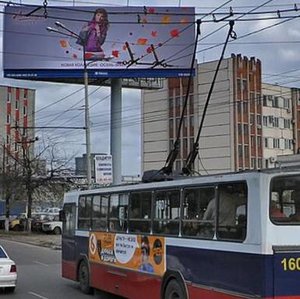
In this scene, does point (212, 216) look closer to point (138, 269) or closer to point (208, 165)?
point (138, 269)

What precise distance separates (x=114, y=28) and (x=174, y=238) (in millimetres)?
36575

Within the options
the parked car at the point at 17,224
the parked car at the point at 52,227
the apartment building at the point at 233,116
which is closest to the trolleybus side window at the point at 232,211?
the parked car at the point at 52,227

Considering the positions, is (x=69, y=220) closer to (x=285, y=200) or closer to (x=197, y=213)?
(x=197, y=213)

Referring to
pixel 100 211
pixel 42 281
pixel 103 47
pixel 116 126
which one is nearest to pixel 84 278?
pixel 100 211

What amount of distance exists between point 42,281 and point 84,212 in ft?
11.4

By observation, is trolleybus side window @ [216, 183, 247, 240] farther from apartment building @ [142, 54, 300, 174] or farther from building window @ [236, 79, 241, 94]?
building window @ [236, 79, 241, 94]

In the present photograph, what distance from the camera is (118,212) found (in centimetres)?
1461

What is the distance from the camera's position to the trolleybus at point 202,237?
29.8 feet

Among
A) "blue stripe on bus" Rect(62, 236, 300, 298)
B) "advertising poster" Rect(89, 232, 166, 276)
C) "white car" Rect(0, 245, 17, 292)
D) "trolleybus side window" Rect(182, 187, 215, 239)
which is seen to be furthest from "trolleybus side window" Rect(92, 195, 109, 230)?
"blue stripe on bus" Rect(62, 236, 300, 298)

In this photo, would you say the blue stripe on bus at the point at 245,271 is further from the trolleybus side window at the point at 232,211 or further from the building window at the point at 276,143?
the building window at the point at 276,143

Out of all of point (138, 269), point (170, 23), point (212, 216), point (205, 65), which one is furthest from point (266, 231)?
point (205, 65)

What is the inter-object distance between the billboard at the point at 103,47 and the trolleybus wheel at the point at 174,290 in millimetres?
35031

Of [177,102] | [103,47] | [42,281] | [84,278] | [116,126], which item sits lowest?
[42,281]

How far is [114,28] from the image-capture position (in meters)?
46.6
